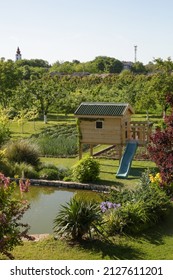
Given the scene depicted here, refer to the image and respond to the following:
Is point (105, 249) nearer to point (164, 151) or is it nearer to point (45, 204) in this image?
point (164, 151)

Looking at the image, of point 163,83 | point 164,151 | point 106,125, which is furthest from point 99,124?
point 163,83

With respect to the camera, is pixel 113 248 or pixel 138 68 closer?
pixel 113 248

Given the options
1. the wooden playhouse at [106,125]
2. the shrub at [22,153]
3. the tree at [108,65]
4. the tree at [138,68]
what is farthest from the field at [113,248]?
the tree at [108,65]

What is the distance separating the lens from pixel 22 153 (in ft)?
63.2

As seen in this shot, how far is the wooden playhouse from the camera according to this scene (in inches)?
806

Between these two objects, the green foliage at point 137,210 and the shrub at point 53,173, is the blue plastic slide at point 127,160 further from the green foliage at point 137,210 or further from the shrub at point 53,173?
the green foliage at point 137,210

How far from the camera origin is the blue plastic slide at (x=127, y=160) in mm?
18609

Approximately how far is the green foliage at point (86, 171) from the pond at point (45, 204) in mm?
642

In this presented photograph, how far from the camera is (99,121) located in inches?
818

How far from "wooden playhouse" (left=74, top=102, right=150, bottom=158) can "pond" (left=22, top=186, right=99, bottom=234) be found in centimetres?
433

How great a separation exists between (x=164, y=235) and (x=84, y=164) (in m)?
6.60

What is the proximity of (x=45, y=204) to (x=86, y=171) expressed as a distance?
2.59 meters

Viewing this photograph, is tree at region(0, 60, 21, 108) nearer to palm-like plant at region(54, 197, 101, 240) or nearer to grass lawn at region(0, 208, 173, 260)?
palm-like plant at region(54, 197, 101, 240)
